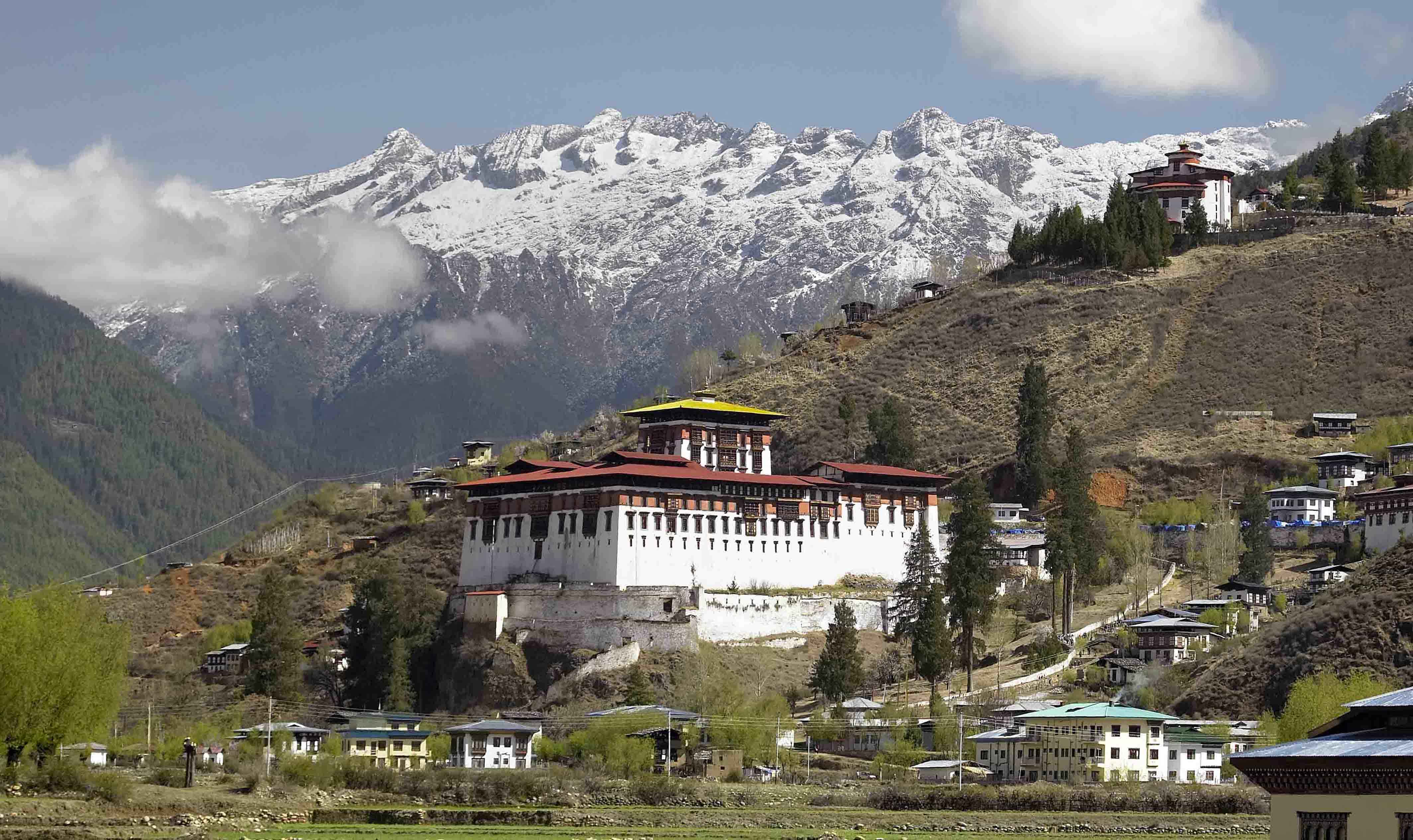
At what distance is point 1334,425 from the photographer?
576 ft

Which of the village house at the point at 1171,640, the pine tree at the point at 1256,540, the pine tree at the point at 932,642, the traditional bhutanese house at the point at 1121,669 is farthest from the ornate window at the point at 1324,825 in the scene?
the pine tree at the point at 1256,540

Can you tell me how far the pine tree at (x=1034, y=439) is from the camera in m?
166

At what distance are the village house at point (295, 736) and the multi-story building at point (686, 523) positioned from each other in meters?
21.3

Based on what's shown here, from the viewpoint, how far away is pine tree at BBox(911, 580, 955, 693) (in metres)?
128

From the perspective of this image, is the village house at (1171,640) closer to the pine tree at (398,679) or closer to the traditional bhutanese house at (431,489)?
the pine tree at (398,679)

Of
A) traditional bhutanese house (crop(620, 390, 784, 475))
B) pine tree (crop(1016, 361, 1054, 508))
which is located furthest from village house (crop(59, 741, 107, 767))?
pine tree (crop(1016, 361, 1054, 508))

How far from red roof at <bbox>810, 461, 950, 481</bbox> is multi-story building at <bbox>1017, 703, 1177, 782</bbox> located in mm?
39519

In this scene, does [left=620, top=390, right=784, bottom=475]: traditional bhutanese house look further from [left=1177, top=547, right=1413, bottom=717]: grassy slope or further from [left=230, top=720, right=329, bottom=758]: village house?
[left=1177, top=547, right=1413, bottom=717]: grassy slope

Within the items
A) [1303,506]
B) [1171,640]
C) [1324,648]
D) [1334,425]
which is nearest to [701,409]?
[1303,506]

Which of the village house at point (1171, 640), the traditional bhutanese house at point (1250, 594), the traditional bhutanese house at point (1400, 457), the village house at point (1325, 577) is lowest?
the village house at point (1171, 640)

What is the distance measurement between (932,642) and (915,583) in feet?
26.1

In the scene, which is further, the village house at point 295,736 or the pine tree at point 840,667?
the pine tree at point 840,667

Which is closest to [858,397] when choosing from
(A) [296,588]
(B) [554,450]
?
(B) [554,450]

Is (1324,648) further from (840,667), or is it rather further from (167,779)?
(167,779)
